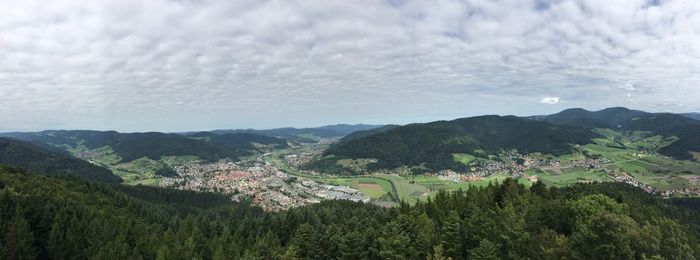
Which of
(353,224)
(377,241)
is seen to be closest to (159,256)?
(377,241)

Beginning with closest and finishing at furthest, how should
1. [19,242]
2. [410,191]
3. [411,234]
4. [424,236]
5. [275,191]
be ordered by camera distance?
[424,236], [19,242], [411,234], [410,191], [275,191]

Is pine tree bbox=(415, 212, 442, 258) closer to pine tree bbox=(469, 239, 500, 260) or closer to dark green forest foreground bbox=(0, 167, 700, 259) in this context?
dark green forest foreground bbox=(0, 167, 700, 259)

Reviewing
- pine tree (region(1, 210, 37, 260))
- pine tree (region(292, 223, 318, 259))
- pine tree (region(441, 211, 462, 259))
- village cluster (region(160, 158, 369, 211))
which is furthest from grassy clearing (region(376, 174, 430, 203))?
pine tree (region(1, 210, 37, 260))

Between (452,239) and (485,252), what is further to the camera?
(452,239)

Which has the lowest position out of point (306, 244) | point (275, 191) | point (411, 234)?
point (275, 191)

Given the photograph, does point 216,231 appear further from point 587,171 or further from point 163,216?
point 587,171

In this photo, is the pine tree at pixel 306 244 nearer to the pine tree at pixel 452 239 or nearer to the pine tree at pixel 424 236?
the pine tree at pixel 424 236

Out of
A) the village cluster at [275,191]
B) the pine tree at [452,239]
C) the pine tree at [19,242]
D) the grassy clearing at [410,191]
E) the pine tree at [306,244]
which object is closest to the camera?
the pine tree at [452,239]

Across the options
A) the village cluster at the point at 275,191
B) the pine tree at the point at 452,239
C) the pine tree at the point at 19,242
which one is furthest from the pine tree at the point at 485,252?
the village cluster at the point at 275,191

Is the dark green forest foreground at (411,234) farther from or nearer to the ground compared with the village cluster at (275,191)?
farther from the ground

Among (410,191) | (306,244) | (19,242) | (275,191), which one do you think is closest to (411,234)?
(306,244)

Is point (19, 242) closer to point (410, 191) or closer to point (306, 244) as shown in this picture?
point (306, 244)
